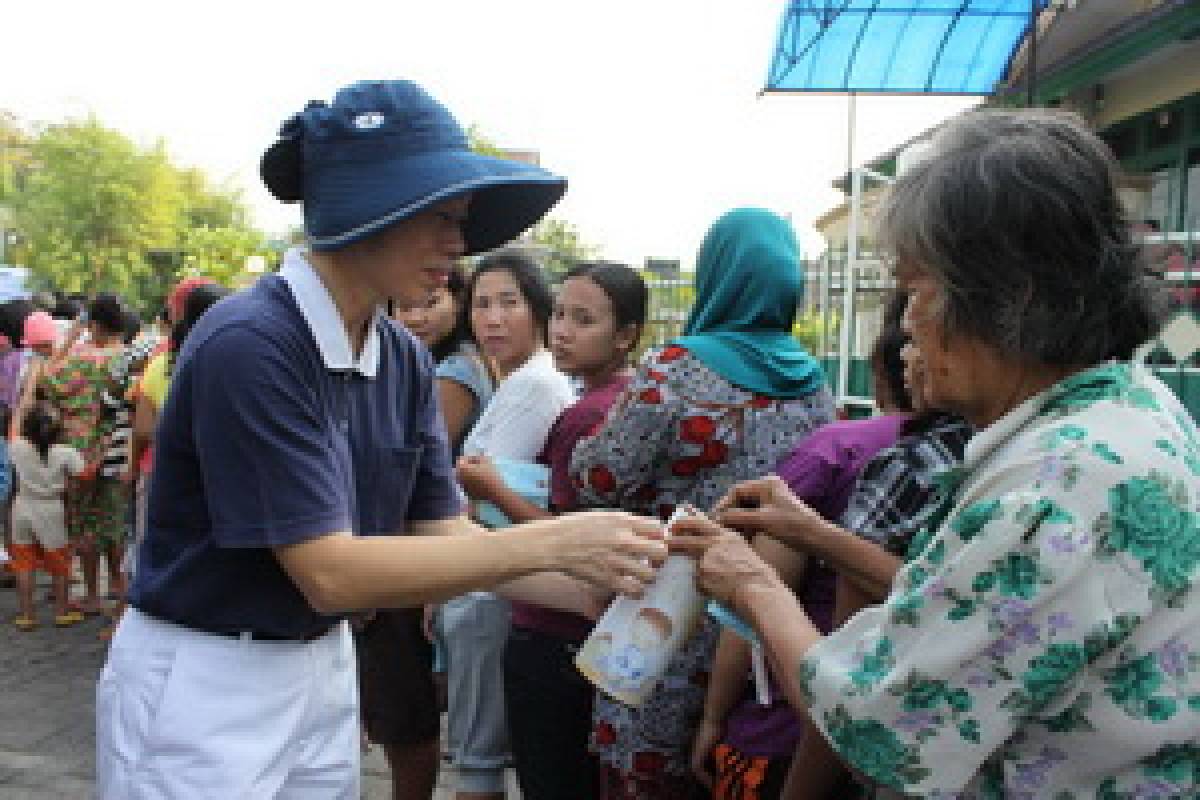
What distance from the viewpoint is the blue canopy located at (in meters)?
6.62

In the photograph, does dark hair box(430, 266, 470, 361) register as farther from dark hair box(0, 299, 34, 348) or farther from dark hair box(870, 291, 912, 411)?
dark hair box(0, 299, 34, 348)

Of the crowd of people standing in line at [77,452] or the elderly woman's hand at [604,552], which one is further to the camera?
the crowd of people standing in line at [77,452]

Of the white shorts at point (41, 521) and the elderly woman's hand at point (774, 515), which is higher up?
the elderly woman's hand at point (774, 515)

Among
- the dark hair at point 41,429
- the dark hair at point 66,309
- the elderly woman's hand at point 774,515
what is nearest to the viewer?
the elderly woman's hand at point 774,515

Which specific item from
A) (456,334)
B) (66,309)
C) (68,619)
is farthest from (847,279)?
(66,309)

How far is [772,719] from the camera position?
2.10 meters

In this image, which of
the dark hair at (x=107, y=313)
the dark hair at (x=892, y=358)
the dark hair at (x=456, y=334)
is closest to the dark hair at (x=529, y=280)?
the dark hair at (x=456, y=334)

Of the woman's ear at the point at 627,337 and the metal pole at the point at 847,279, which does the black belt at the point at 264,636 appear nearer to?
the woman's ear at the point at 627,337

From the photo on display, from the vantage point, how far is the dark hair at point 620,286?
→ 3115 mm

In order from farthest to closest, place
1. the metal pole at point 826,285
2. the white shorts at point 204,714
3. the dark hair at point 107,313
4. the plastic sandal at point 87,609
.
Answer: the metal pole at point 826,285 → the plastic sandal at point 87,609 → the dark hair at point 107,313 → the white shorts at point 204,714

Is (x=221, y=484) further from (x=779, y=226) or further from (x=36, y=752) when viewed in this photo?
(x=36, y=752)

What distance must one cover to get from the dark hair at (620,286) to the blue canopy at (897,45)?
4088 mm

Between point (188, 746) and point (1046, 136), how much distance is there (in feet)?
5.40

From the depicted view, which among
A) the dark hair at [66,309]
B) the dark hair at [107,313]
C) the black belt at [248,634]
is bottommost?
the dark hair at [66,309]
